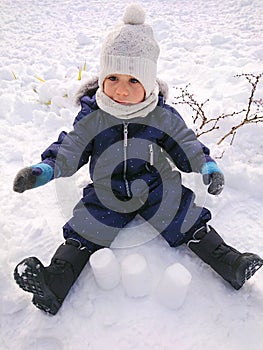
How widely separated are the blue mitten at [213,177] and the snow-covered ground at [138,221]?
0.24 meters

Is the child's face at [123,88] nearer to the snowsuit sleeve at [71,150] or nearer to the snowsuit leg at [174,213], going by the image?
the snowsuit sleeve at [71,150]

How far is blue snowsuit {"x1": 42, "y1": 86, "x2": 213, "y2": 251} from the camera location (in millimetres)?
1311

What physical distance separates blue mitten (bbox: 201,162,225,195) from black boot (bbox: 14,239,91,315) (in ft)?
1.65

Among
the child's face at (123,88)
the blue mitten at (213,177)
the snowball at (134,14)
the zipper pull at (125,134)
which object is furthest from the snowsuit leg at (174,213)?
the snowball at (134,14)

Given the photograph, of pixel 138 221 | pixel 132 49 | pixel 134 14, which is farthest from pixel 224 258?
pixel 134 14

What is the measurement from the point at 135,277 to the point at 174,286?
13cm

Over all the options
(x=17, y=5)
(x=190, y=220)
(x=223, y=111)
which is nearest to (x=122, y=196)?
(x=190, y=220)

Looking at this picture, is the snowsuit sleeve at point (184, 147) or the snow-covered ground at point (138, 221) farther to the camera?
the snowsuit sleeve at point (184, 147)

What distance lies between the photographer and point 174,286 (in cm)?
110

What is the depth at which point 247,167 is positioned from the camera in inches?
63.2

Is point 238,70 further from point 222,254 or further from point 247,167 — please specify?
point 222,254

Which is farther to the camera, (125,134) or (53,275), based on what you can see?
(125,134)

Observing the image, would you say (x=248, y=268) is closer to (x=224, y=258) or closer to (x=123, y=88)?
(x=224, y=258)

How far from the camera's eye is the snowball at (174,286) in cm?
110
